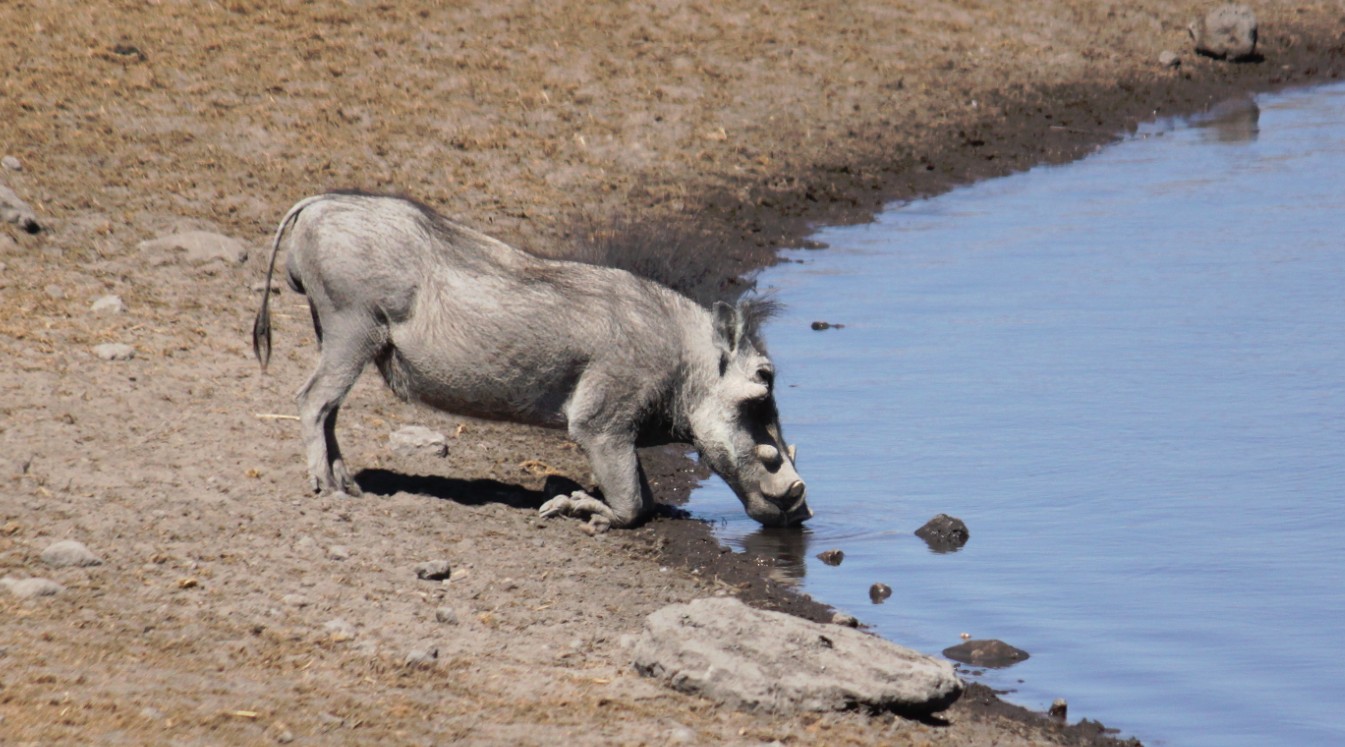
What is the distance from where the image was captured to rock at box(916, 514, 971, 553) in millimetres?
7166

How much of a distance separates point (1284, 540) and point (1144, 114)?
9877 mm

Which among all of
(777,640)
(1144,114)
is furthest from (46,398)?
(1144,114)

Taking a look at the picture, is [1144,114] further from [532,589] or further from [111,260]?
[532,589]

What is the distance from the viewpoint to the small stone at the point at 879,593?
21.6ft

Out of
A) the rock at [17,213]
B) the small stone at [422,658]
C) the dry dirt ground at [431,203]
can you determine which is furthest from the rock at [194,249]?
the small stone at [422,658]

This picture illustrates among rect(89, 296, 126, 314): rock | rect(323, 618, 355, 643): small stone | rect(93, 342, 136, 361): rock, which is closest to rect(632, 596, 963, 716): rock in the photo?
rect(323, 618, 355, 643): small stone

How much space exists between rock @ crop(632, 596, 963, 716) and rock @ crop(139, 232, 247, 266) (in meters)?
4.95

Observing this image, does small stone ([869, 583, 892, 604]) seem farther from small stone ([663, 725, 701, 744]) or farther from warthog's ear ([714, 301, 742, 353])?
small stone ([663, 725, 701, 744])

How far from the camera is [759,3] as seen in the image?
15852mm

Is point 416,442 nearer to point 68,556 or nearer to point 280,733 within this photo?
point 68,556

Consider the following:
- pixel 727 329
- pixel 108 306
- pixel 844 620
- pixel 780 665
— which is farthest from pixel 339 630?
pixel 108 306

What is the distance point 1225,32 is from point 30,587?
15.2 meters

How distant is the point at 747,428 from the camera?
7.27 metres

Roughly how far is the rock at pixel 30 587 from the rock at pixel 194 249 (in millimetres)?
4323
